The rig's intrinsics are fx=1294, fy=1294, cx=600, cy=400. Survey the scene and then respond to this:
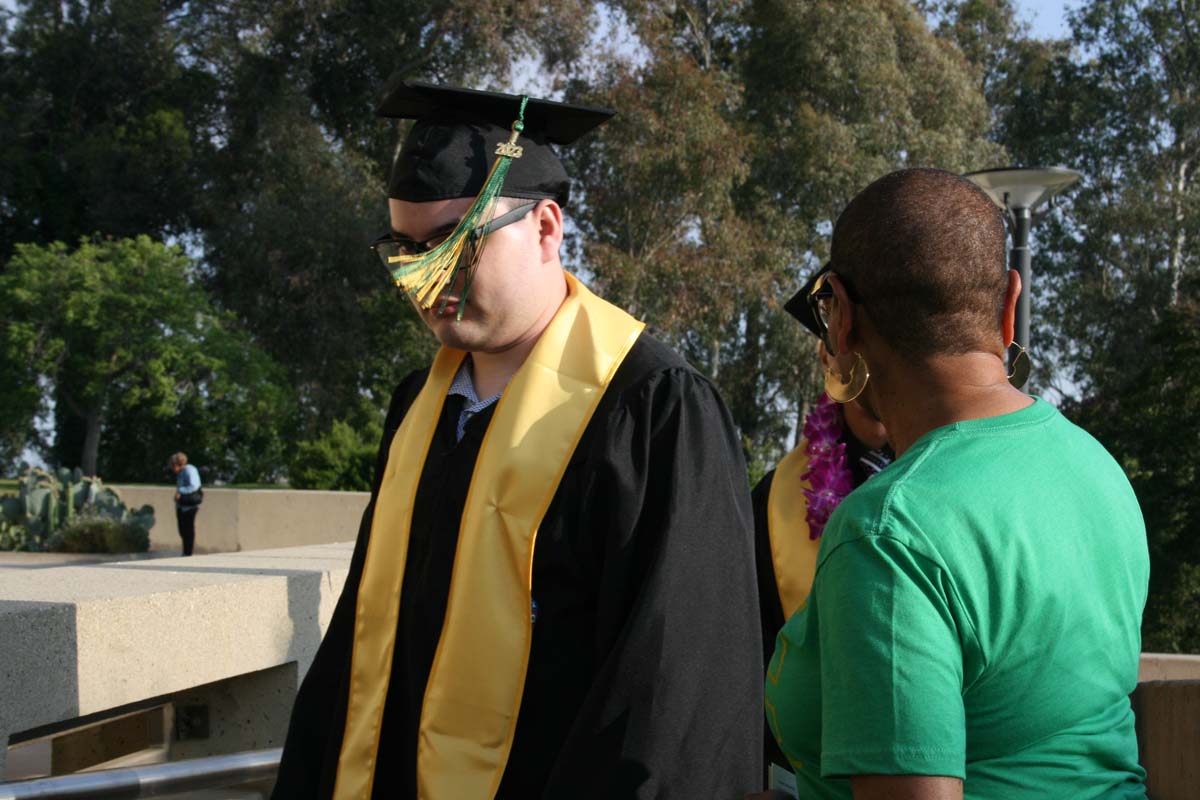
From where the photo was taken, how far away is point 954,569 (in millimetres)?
1264

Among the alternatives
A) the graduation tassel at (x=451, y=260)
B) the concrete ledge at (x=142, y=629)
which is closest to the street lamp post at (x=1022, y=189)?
the concrete ledge at (x=142, y=629)

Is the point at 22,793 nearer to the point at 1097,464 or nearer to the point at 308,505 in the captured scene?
the point at 1097,464

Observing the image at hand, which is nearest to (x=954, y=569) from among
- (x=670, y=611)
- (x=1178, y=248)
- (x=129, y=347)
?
(x=670, y=611)

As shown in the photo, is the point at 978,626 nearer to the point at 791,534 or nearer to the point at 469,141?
the point at 469,141

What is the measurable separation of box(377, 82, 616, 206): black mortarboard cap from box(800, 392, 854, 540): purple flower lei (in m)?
0.88

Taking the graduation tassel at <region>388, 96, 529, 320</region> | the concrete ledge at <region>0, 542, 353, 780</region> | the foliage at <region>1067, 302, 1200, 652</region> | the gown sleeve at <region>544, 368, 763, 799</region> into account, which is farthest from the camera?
the foliage at <region>1067, 302, 1200, 652</region>

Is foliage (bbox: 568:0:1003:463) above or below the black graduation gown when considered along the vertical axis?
above

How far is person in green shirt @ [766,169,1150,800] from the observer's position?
4.13 feet

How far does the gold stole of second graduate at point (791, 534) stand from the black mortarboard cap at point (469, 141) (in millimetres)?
1074

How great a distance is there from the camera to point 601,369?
2.35 meters

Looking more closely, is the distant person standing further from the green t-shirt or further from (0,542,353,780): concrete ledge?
the green t-shirt

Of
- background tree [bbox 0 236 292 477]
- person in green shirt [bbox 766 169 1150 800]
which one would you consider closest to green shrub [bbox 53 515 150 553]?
background tree [bbox 0 236 292 477]

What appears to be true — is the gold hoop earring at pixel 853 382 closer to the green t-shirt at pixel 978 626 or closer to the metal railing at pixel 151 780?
the green t-shirt at pixel 978 626

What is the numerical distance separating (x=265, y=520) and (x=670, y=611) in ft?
51.3
